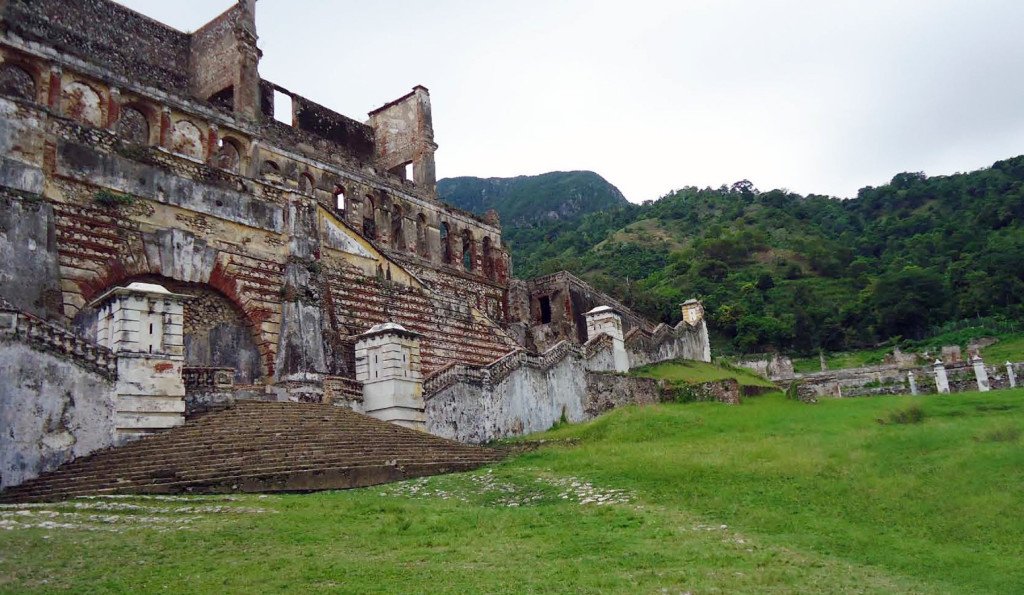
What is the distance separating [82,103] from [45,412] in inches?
502

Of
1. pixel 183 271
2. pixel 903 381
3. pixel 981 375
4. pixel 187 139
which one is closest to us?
pixel 183 271

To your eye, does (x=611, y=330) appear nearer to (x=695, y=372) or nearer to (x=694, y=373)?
(x=694, y=373)

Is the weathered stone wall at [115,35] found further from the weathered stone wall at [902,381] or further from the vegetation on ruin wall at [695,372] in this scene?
the weathered stone wall at [902,381]

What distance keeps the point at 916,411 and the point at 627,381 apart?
8.87 meters

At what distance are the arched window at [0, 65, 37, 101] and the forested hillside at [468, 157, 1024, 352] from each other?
1105 inches

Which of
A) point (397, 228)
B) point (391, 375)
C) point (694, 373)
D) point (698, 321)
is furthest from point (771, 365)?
point (391, 375)

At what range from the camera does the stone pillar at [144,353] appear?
11852 millimetres

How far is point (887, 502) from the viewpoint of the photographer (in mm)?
8828

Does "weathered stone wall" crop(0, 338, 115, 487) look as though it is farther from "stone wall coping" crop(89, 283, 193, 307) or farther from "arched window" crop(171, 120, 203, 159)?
"arched window" crop(171, 120, 203, 159)

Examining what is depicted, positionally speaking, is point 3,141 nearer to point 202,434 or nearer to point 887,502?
point 202,434

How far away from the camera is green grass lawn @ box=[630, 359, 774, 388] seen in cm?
2658

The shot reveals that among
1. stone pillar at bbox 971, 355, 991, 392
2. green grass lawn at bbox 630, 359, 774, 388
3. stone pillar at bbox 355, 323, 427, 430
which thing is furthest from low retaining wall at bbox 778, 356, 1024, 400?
stone pillar at bbox 355, 323, 427, 430

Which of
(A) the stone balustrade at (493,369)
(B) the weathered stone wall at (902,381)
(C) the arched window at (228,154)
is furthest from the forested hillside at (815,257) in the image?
(A) the stone balustrade at (493,369)

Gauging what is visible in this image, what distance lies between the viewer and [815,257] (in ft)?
195
